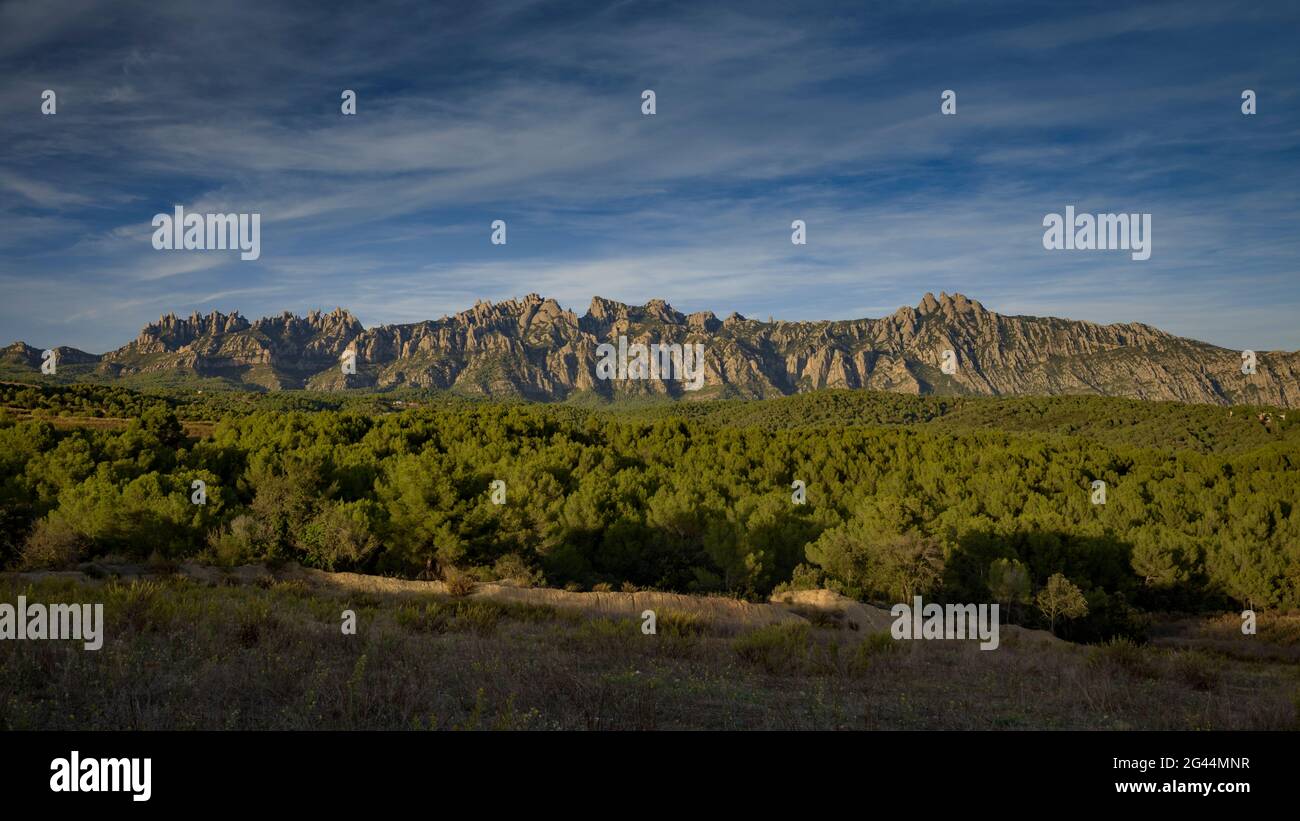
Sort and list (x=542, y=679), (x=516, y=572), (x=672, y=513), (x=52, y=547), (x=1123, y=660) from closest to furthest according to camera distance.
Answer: (x=542, y=679), (x=1123, y=660), (x=52, y=547), (x=516, y=572), (x=672, y=513)

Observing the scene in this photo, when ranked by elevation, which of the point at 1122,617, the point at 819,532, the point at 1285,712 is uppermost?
the point at 1285,712

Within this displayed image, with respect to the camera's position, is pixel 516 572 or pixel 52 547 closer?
pixel 52 547

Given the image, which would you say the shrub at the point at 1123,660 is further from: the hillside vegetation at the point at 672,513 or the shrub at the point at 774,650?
the hillside vegetation at the point at 672,513

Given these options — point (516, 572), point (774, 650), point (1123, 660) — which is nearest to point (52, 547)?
point (516, 572)

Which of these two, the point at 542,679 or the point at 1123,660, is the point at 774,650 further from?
the point at 1123,660

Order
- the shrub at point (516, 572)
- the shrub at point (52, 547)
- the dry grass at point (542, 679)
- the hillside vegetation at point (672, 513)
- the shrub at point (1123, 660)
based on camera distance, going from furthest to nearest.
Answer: the hillside vegetation at point (672, 513), the shrub at point (516, 572), the shrub at point (52, 547), the shrub at point (1123, 660), the dry grass at point (542, 679)

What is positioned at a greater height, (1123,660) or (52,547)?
(1123,660)

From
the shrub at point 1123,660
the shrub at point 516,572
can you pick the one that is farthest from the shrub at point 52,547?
the shrub at point 1123,660

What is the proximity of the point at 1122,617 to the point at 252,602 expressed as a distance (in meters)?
34.5

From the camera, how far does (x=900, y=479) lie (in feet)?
166

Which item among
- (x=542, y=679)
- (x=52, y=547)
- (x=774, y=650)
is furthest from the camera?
(x=52, y=547)
